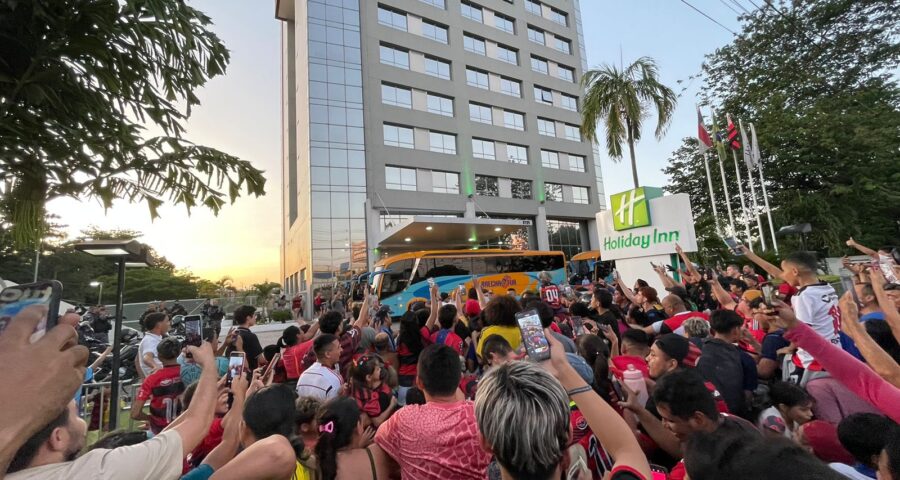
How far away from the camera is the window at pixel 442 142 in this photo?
3089 cm

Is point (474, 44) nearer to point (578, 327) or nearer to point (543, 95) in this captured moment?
point (543, 95)

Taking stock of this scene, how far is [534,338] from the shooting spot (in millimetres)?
1757

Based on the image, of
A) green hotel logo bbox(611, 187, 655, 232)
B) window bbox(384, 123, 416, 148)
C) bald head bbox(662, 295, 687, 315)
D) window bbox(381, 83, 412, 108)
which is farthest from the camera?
window bbox(381, 83, 412, 108)

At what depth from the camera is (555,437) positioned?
1.26 metres

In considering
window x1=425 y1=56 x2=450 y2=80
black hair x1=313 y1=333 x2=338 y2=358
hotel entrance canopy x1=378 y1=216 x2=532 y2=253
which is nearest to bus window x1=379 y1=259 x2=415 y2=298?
hotel entrance canopy x1=378 y1=216 x2=532 y2=253

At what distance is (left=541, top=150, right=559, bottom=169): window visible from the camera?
1407 inches

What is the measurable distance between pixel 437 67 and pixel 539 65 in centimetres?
1158

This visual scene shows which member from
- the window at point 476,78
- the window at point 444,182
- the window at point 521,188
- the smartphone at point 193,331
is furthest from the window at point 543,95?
the smartphone at point 193,331

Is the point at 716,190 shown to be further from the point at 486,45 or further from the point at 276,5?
the point at 276,5

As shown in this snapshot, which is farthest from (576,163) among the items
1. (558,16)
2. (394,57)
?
(394,57)

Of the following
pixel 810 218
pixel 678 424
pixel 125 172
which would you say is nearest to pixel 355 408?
pixel 678 424

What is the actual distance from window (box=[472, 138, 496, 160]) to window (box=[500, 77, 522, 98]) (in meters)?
5.63

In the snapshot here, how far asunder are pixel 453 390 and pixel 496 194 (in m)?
31.4

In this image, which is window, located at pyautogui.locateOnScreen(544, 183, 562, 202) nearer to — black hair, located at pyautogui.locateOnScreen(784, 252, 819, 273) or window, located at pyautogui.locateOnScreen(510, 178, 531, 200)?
window, located at pyautogui.locateOnScreen(510, 178, 531, 200)
